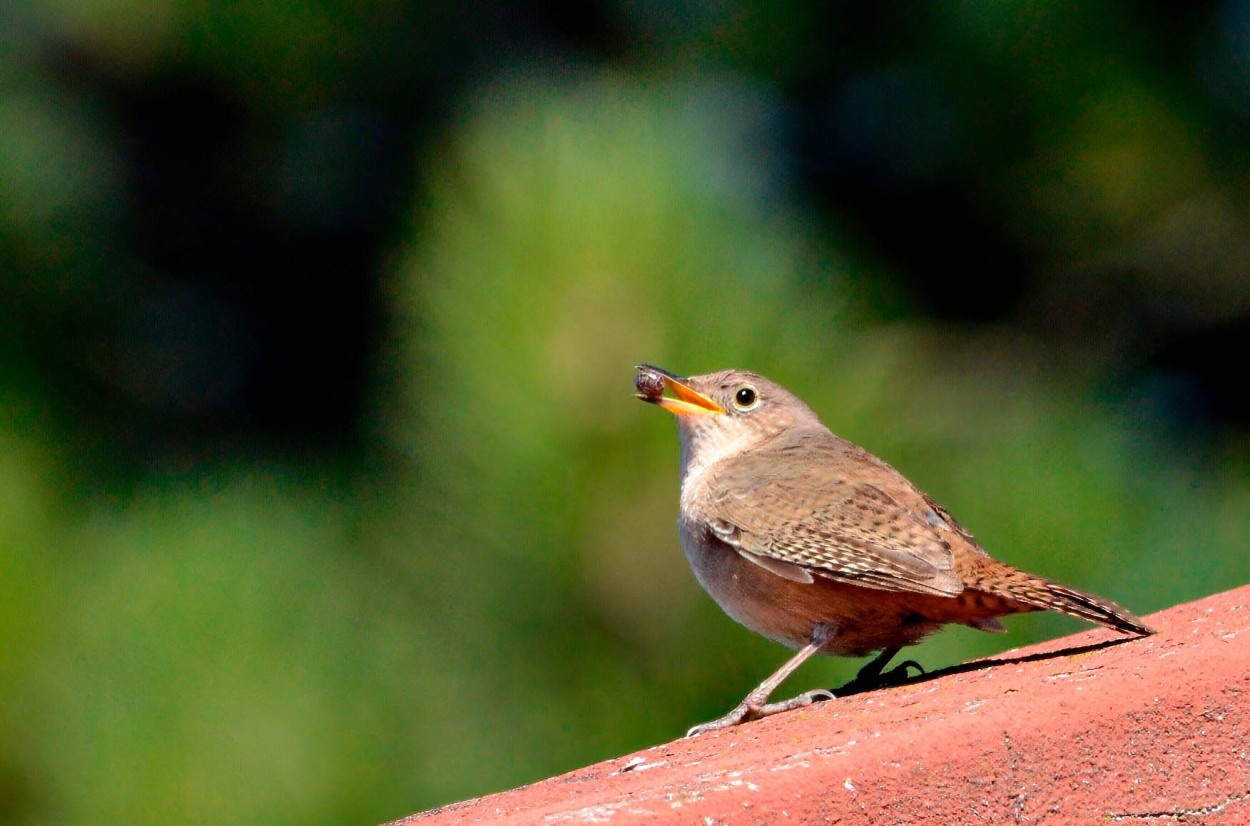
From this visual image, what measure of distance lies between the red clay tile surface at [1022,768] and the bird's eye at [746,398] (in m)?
2.31

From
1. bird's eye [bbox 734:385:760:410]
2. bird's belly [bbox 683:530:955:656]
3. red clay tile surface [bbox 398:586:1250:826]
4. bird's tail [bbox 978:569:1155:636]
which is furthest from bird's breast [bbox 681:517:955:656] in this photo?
red clay tile surface [bbox 398:586:1250:826]

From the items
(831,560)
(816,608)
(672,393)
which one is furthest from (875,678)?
(672,393)

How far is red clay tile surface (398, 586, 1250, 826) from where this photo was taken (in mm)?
1804

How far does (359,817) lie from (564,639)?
70cm

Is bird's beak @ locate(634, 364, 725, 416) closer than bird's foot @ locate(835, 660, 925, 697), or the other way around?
bird's foot @ locate(835, 660, 925, 697)

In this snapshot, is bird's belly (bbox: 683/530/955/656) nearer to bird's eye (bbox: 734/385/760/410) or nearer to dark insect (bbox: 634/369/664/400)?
dark insect (bbox: 634/369/664/400)

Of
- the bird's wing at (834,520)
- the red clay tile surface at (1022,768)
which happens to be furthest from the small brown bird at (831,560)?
the red clay tile surface at (1022,768)

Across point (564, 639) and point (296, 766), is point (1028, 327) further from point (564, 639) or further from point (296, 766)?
point (296, 766)

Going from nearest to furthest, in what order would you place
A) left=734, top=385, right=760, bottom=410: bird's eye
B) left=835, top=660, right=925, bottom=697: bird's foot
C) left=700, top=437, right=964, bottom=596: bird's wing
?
left=700, top=437, right=964, bottom=596: bird's wing
left=835, top=660, right=925, bottom=697: bird's foot
left=734, top=385, right=760, bottom=410: bird's eye

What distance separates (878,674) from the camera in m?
3.49

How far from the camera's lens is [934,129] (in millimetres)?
6609

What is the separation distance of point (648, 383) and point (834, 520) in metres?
0.71

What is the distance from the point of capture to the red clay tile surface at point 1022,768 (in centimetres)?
180

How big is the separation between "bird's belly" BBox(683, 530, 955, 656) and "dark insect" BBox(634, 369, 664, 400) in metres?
0.52
